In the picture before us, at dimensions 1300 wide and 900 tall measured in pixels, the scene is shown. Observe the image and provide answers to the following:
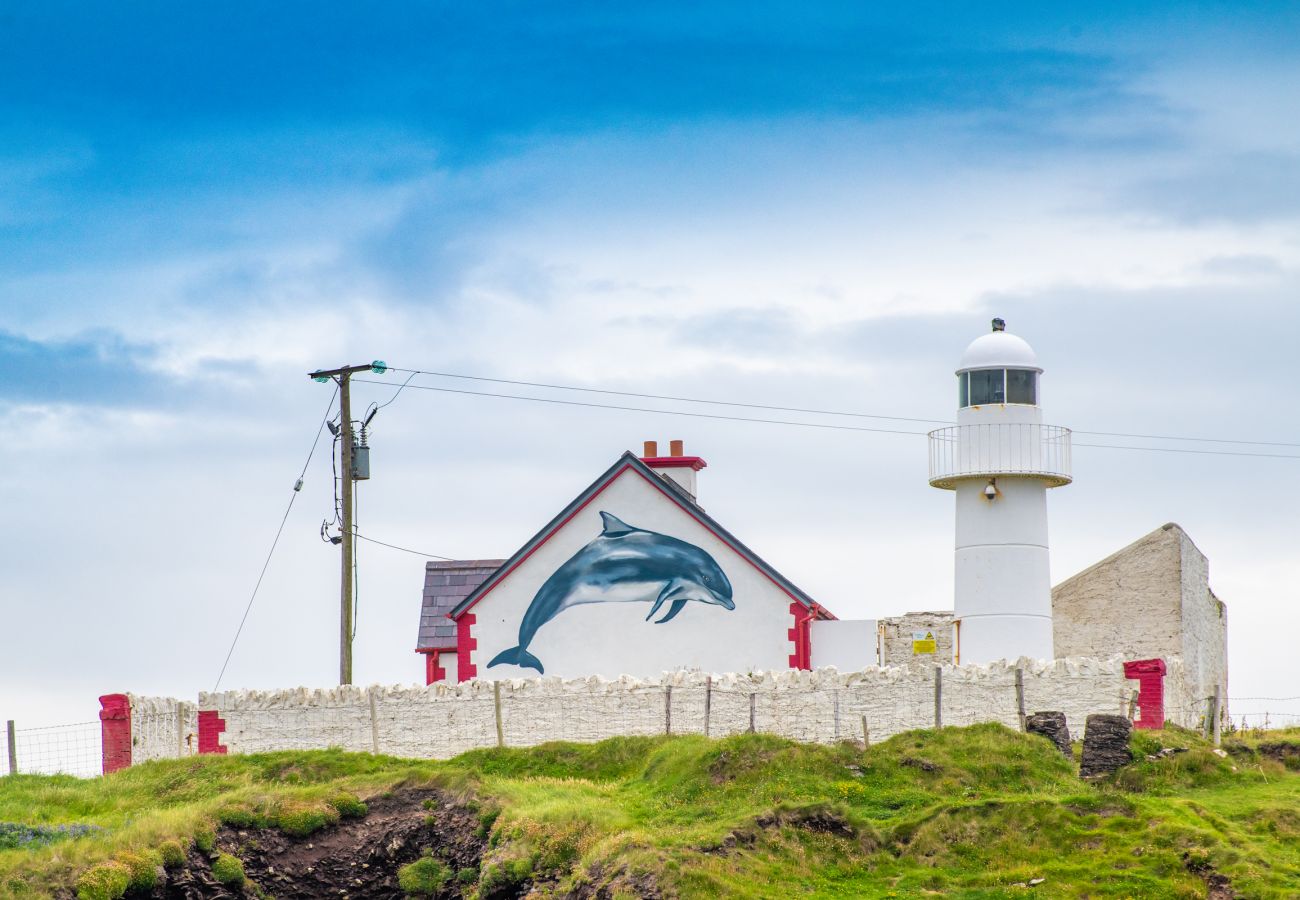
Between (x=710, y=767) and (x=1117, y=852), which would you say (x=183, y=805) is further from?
(x=1117, y=852)

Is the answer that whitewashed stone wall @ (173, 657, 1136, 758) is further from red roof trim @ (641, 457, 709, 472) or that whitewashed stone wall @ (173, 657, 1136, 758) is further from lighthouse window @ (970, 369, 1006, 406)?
red roof trim @ (641, 457, 709, 472)

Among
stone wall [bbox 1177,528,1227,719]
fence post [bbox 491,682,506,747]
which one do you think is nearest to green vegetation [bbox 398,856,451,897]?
fence post [bbox 491,682,506,747]

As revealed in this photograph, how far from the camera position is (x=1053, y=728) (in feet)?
99.6

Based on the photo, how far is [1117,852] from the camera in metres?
25.0

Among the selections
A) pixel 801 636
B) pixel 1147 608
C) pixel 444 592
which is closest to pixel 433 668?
pixel 444 592

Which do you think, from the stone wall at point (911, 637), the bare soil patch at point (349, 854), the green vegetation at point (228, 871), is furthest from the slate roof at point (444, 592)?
the green vegetation at point (228, 871)

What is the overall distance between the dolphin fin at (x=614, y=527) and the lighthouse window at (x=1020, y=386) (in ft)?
27.7

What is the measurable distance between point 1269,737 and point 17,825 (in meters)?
21.9

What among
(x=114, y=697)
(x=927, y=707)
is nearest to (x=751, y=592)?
(x=927, y=707)

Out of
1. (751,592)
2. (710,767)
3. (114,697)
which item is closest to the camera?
(710,767)

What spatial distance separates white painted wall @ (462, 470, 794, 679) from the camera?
39.3 meters

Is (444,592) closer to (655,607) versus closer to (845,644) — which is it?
(655,607)

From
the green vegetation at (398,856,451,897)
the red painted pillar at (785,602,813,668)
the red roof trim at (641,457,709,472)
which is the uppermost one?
the red roof trim at (641,457,709,472)

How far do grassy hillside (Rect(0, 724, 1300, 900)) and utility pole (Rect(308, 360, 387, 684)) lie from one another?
5028 mm
